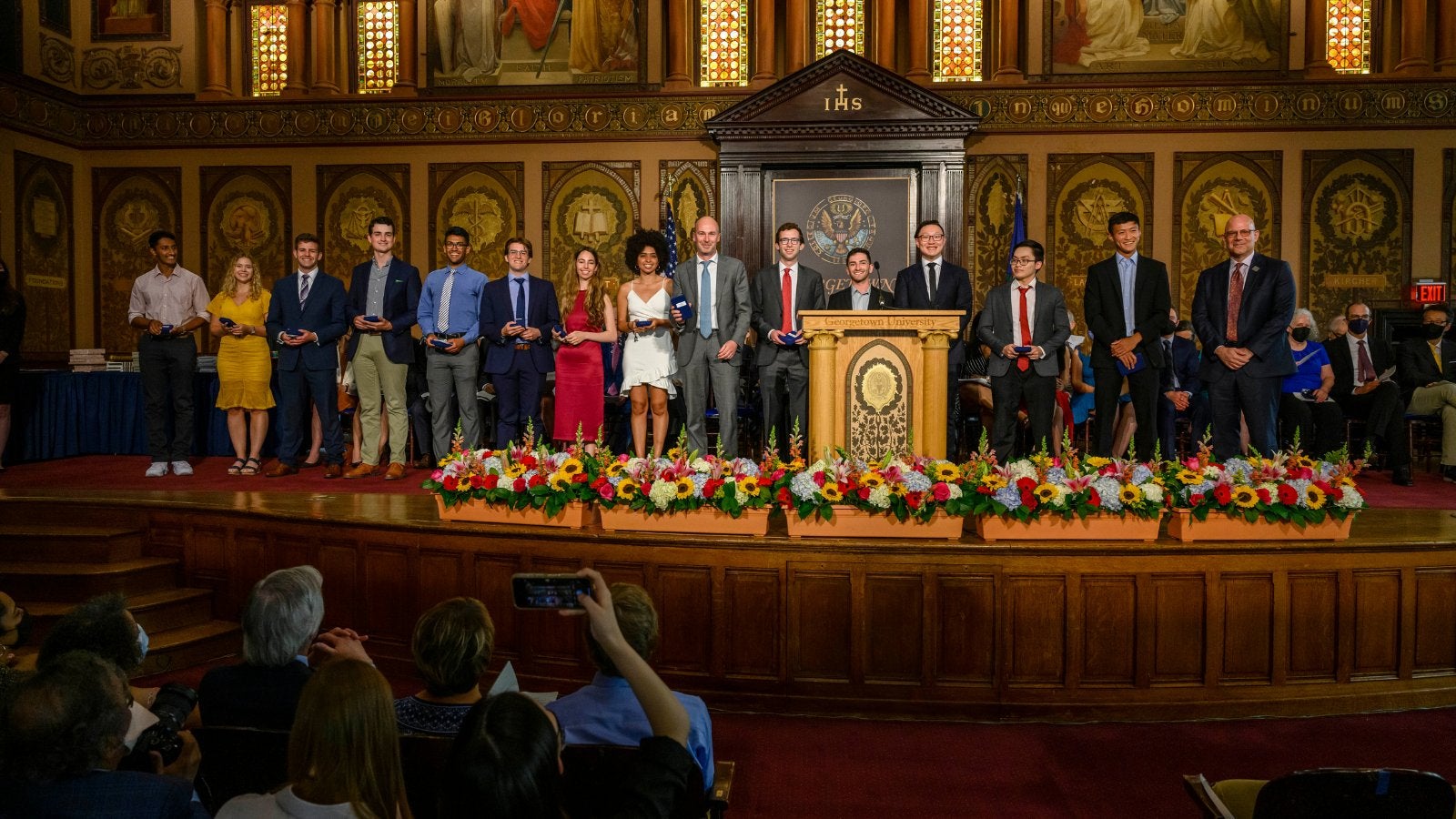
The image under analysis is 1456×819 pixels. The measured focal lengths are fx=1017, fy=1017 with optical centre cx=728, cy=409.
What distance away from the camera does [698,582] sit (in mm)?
4234

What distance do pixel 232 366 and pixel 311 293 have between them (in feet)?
2.62

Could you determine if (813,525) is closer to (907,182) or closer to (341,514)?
(341,514)

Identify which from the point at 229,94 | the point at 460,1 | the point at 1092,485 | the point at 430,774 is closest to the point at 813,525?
the point at 1092,485

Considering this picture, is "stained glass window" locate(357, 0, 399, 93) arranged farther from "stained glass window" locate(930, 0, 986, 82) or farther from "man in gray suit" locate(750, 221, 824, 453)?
"man in gray suit" locate(750, 221, 824, 453)

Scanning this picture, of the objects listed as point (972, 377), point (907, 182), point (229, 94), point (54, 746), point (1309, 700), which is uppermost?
point (229, 94)

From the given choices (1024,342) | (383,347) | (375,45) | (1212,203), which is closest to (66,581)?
(383,347)

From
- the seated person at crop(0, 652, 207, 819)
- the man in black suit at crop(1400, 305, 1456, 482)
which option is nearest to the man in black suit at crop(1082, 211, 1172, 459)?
the man in black suit at crop(1400, 305, 1456, 482)

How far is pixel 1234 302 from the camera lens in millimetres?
5520

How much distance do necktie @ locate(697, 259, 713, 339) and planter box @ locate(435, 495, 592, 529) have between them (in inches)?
76.7

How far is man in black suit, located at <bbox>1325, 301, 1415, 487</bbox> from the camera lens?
23.9 ft

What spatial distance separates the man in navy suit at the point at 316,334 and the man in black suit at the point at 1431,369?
7.91 metres

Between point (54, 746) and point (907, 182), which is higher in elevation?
point (907, 182)

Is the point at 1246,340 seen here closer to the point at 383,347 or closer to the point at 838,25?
the point at 383,347

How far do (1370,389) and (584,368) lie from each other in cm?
582
